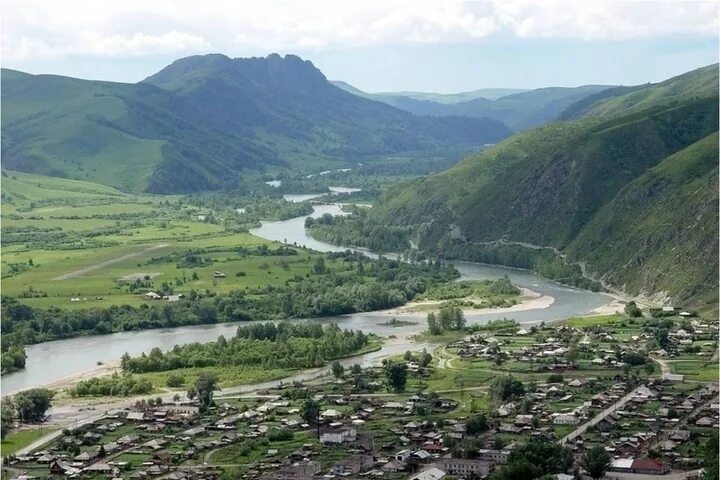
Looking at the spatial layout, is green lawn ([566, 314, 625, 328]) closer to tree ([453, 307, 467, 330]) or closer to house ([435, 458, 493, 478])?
tree ([453, 307, 467, 330])

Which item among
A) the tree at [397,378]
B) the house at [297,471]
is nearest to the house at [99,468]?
the house at [297,471]

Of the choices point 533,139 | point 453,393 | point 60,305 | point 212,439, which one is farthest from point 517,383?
point 533,139

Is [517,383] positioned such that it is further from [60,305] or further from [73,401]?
[60,305]

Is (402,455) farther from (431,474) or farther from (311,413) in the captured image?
(311,413)

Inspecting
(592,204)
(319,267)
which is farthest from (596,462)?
(592,204)

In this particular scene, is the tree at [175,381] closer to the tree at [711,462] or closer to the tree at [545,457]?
the tree at [545,457]

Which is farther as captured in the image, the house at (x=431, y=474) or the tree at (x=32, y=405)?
the tree at (x=32, y=405)
